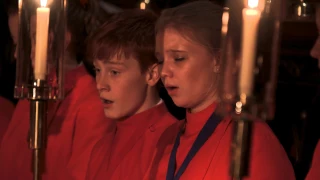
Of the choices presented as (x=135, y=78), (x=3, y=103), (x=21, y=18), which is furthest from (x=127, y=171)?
(x=3, y=103)

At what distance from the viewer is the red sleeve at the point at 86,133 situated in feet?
8.50

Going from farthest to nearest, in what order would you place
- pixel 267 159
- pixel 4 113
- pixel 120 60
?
pixel 4 113
pixel 120 60
pixel 267 159

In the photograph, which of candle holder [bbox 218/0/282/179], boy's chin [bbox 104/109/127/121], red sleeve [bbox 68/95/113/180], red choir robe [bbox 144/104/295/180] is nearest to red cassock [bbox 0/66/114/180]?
red sleeve [bbox 68/95/113/180]

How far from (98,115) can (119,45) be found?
33 cm

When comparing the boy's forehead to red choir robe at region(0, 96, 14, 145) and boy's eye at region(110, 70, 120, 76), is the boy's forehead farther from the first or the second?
red choir robe at region(0, 96, 14, 145)

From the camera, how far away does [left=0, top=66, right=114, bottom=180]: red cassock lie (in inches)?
102

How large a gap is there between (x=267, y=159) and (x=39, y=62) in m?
0.66

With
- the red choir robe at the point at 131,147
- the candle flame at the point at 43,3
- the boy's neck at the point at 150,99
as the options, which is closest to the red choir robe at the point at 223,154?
the red choir robe at the point at 131,147

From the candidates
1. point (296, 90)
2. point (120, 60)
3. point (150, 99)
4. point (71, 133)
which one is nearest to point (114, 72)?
point (120, 60)

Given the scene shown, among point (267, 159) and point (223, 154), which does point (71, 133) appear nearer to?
point (223, 154)

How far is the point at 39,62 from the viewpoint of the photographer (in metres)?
1.46

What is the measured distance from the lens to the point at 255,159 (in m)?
1.84

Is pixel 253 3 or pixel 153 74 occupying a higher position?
pixel 253 3

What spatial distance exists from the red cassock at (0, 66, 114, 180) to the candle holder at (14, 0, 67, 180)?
97 centimetres
